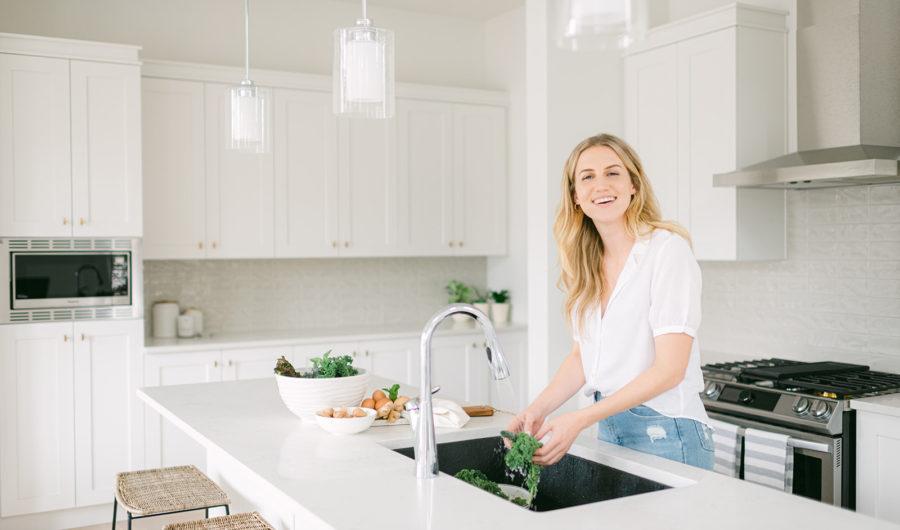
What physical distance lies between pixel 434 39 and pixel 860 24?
10.6 feet

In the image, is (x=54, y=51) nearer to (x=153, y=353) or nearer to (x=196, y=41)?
(x=196, y=41)

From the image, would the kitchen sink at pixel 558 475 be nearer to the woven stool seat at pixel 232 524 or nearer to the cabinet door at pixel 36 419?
the woven stool seat at pixel 232 524

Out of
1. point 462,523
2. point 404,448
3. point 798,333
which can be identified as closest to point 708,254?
point 798,333

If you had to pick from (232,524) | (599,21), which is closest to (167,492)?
(232,524)

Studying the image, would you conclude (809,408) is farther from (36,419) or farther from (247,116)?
(36,419)

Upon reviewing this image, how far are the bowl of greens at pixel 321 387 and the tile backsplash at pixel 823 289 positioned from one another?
2.29 metres

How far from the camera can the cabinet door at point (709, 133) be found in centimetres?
375

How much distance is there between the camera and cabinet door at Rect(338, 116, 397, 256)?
5.30 metres

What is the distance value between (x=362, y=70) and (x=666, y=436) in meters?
1.23

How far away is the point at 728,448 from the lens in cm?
334

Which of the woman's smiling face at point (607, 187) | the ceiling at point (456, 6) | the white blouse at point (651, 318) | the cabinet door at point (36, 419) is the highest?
the ceiling at point (456, 6)

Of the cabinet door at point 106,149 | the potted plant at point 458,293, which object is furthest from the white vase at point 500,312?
the cabinet door at point 106,149

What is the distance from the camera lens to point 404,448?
233 cm

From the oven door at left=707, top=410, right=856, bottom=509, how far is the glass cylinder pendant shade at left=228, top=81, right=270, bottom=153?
7.46 feet
